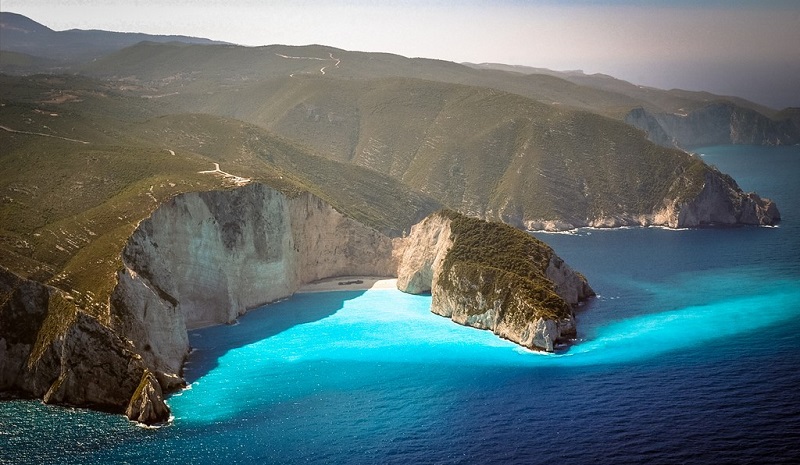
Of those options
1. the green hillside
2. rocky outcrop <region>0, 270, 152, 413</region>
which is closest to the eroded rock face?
the green hillside

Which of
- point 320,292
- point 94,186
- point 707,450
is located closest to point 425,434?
point 707,450

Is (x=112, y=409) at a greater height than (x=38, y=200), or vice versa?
(x=38, y=200)

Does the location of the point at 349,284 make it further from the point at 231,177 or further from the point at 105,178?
the point at 105,178

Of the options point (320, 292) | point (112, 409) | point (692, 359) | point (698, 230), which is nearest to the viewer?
point (112, 409)

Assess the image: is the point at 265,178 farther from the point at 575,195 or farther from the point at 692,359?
the point at 575,195

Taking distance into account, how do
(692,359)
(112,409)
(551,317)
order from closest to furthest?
(112,409), (692,359), (551,317)

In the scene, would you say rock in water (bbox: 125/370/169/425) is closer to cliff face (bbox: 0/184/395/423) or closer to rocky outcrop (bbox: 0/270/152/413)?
cliff face (bbox: 0/184/395/423)

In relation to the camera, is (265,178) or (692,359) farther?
(265,178)
